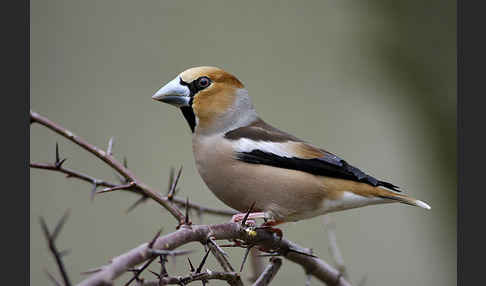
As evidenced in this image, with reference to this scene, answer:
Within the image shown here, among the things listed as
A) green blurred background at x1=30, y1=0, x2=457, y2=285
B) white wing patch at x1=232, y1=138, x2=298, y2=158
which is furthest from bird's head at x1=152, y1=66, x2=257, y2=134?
green blurred background at x1=30, y1=0, x2=457, y2=285

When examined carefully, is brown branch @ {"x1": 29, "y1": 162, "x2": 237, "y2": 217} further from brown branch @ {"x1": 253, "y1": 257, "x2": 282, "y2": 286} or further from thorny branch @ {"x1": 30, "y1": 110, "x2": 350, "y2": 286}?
brown branch @ {"x1": 253, "y1": 257, "x2": 282, "y2": 286}

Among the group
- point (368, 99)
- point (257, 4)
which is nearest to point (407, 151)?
point (368, 99)

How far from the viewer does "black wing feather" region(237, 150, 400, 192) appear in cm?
200

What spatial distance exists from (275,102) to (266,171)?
7.52ft

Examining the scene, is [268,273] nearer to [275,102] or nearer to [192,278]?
[192,278]

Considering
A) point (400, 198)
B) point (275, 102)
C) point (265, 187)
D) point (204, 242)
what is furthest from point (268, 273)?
point (275, 102)

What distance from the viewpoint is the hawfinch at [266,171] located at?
1959 millimetres

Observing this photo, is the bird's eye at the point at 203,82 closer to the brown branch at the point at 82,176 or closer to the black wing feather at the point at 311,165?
the black wing feather at the point at 311,165

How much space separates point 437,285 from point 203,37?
2764 mm

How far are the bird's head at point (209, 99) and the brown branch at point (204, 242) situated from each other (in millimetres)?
500

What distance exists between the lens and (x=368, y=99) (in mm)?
4375

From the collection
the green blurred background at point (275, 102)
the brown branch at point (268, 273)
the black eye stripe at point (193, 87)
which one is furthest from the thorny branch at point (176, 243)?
the green blurred background at point (275, 102)

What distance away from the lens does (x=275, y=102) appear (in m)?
4.22

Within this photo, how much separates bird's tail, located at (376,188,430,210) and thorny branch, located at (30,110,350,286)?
1.19ft
